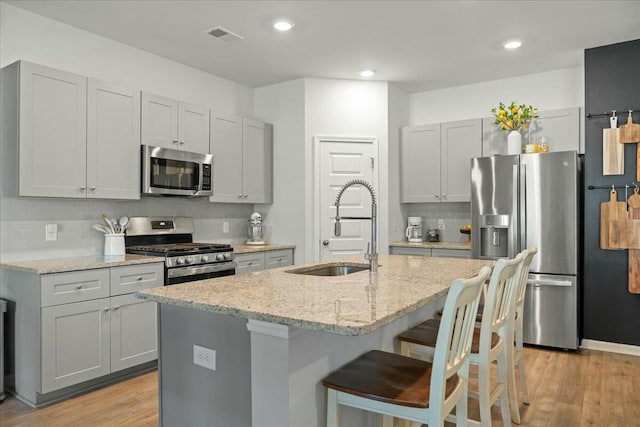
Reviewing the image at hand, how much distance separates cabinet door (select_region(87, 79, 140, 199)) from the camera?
3.35 m

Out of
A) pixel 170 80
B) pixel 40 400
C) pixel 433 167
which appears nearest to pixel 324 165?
pixel 433 167

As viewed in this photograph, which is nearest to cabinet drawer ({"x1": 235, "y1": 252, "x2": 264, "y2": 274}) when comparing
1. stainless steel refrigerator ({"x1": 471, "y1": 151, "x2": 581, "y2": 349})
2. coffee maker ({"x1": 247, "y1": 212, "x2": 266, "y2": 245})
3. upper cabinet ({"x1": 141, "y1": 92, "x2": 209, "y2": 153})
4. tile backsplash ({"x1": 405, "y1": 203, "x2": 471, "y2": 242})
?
coffee maker ({"x1": 247, "y1": 212, "x2": 266, "y2": 245})

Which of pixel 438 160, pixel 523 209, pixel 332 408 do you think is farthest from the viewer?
pixel 438 160

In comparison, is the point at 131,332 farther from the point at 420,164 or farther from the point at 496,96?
the point at 496,96

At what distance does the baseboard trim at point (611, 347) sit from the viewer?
3.80 meters

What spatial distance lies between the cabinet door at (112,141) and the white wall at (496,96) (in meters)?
3.31

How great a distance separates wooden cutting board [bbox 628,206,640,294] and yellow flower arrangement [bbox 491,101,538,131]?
4.07 feet

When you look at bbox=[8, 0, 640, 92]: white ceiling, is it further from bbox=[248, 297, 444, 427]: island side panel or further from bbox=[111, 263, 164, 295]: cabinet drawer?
bbox=[248, 297, 444, 427]: island side panel

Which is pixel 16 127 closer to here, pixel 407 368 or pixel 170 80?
pixel 170 80

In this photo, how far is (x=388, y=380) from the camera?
64.9 inches

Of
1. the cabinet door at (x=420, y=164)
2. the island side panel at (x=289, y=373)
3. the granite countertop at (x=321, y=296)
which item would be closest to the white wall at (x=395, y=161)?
the cabinet door at (x=420, y=164)

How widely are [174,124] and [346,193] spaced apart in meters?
1.91

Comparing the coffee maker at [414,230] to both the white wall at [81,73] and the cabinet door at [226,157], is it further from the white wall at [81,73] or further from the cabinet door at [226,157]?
the white wall at [81,73]

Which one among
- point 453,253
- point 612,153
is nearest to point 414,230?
point 453,253
